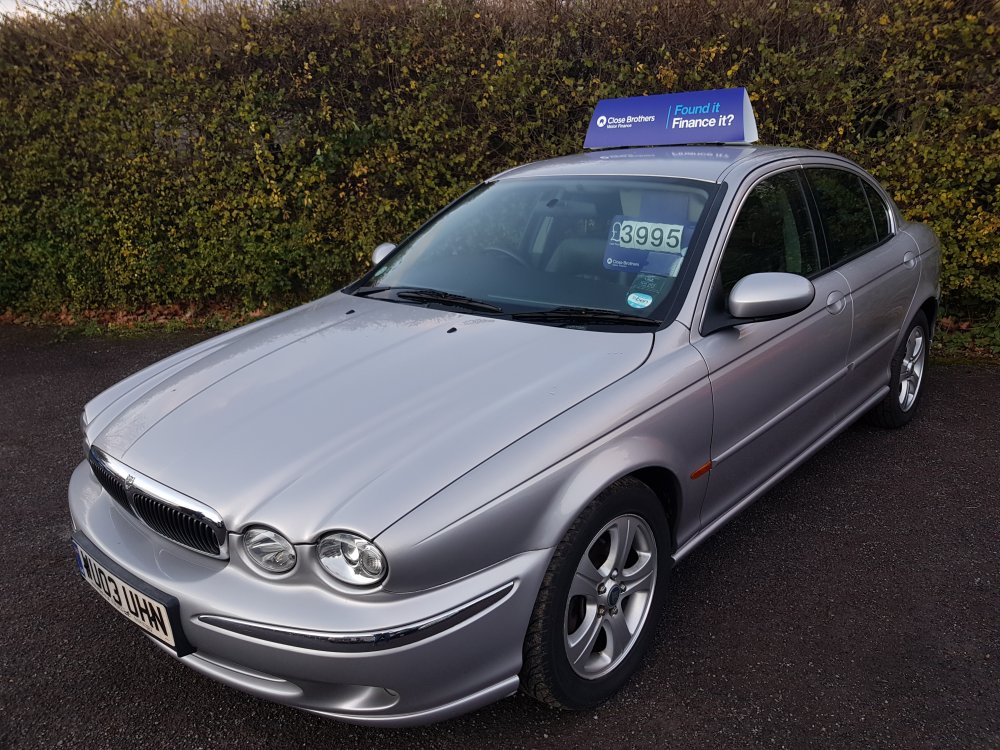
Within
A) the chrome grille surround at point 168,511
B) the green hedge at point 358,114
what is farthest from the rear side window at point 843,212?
the chrome grille surround at point 168,511

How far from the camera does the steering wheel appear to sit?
3078 millimetres

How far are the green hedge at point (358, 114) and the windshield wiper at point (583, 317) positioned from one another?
3.77m

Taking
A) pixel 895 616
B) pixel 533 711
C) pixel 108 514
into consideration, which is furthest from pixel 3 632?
pixel 895 616

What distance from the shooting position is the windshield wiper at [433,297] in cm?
288

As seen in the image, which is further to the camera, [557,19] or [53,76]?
[53,76]

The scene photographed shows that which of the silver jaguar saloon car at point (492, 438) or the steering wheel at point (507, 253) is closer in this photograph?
the silver jaguar saloon car at point (492, 438)

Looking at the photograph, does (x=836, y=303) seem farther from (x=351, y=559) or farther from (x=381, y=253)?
(x=351, y=559)

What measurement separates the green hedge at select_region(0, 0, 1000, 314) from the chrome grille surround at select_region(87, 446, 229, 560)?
176 inches

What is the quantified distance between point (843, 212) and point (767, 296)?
4.37 feet

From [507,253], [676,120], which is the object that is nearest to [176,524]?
[507,253]

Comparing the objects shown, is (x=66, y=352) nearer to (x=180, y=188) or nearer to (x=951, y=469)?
(x=180, y=188)

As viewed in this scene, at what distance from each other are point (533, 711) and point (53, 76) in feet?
21.9

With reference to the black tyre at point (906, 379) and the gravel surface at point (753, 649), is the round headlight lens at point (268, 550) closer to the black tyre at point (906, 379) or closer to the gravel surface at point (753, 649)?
the gravel surface at point (753, 649)

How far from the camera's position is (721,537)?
3295 mm
